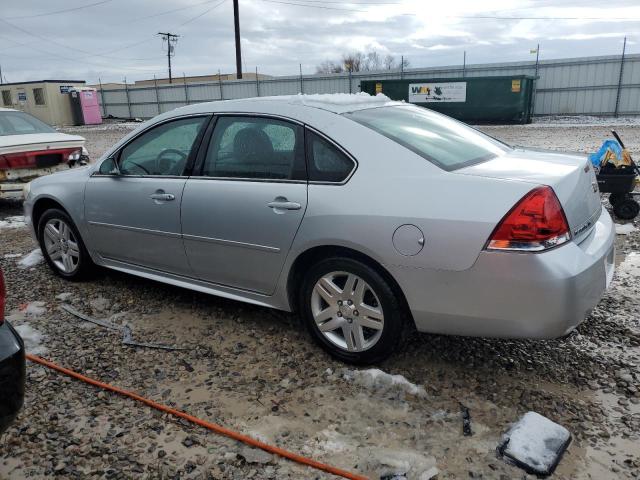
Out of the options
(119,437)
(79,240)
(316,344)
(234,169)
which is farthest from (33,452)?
(79,240)

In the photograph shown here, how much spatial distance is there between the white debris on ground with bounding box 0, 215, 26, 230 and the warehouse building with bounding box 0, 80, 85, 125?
2703 centimetres

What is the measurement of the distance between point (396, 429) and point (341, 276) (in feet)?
2.93

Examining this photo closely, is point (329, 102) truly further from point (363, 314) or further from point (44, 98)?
point (44, 98)

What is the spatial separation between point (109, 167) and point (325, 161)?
199 cm

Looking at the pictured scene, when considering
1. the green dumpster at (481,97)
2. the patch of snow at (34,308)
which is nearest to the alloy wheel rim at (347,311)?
the patch of snow at (34,308)

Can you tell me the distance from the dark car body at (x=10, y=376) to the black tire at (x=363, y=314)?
1.55m

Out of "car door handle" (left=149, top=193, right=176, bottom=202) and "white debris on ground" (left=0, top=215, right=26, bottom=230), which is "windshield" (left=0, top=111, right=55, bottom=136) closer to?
"white debris on ground" (left=0, top=215, right=26, bottom=230)

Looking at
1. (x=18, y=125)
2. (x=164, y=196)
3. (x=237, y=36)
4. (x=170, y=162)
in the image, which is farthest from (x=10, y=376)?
(x=237, y=36)

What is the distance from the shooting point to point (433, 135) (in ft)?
11.0

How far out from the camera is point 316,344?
3.41 metres

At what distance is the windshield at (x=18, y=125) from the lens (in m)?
8.20

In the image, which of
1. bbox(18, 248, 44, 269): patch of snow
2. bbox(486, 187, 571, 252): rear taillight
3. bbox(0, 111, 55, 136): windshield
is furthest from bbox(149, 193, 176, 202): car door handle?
bbox(0, 111, 55, 136): windshield

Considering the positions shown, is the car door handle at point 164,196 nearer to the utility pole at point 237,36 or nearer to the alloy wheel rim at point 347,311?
the alloy wheel rim at point 347,311

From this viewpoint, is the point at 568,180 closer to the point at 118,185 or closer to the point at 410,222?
the point at 410,222
